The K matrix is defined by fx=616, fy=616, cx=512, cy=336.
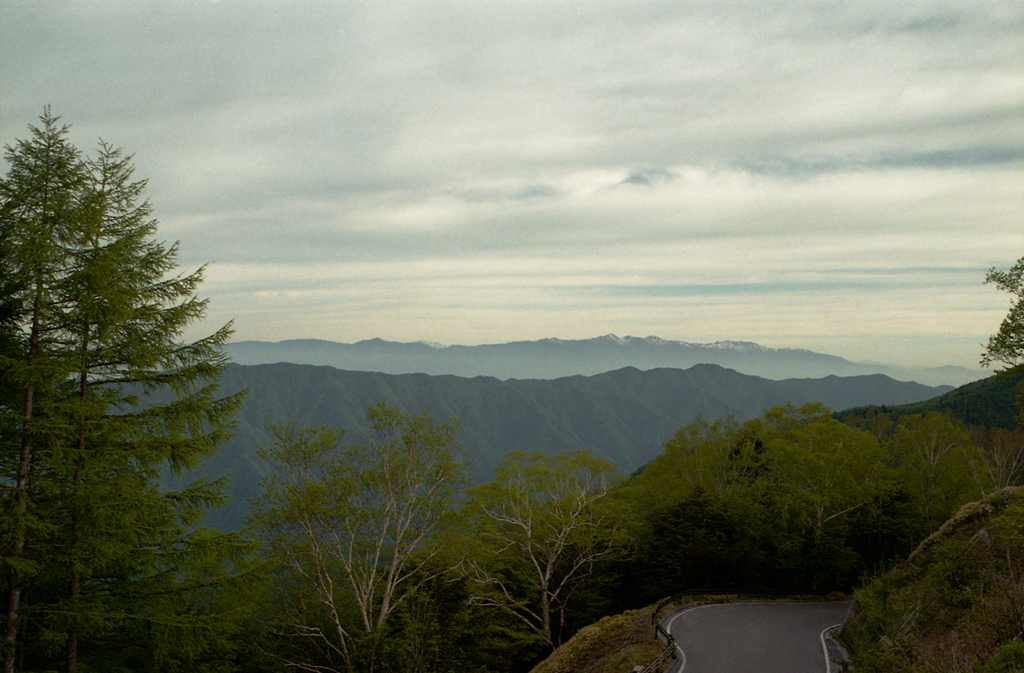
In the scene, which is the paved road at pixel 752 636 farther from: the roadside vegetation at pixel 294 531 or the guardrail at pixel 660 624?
the roadside vegetation at pixel 294 531

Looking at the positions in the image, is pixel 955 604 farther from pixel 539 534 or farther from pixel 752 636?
pixel 539 534

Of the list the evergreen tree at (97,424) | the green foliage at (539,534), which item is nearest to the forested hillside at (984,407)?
the green foliage at (539,534)

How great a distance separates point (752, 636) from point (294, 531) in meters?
19.8

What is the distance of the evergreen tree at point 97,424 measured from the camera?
42.8ft

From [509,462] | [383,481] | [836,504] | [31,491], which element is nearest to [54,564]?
[31,491]

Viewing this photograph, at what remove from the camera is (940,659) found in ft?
39.2

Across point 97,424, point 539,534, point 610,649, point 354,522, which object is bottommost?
point 610,649

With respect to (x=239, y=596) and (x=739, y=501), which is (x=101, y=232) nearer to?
(x=239, y=596)

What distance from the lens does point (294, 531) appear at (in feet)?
89.2

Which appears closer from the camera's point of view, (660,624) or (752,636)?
(752,636)

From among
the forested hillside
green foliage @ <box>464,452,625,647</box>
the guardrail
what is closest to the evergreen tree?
the guardrail

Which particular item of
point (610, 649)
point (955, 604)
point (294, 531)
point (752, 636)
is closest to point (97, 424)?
point (294, 531)

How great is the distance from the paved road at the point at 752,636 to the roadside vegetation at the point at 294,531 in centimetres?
176

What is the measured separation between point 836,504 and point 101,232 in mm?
47361
